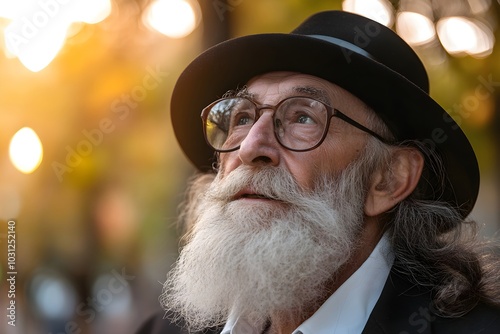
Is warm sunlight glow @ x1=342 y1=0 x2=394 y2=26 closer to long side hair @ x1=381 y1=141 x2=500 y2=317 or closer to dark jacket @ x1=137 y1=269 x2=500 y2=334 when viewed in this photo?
long side hair @ x1=381 y1=141 x2=500 y2=317

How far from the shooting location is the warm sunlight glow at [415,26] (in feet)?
17.9

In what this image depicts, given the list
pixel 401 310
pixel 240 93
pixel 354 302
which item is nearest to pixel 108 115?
pixel 240 93

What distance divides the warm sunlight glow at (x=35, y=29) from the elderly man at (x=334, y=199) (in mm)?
1206

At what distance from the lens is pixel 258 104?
3.61 m

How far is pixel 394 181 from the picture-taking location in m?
3.70

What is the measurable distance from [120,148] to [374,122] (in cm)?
214

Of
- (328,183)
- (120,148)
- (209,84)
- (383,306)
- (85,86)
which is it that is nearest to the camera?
(383,306)

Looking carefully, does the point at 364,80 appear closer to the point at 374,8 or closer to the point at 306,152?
the point at 306,152

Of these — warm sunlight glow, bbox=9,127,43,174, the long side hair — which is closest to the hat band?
the long side hair

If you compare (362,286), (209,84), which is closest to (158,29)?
(209,84)

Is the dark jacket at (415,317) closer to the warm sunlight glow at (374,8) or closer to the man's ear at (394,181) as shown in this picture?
the man's ear at (394,181)

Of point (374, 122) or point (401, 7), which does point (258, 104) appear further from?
point (401, 7)

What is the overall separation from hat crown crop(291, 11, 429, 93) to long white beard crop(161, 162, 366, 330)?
52cm

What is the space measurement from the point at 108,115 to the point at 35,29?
744 millimetres
